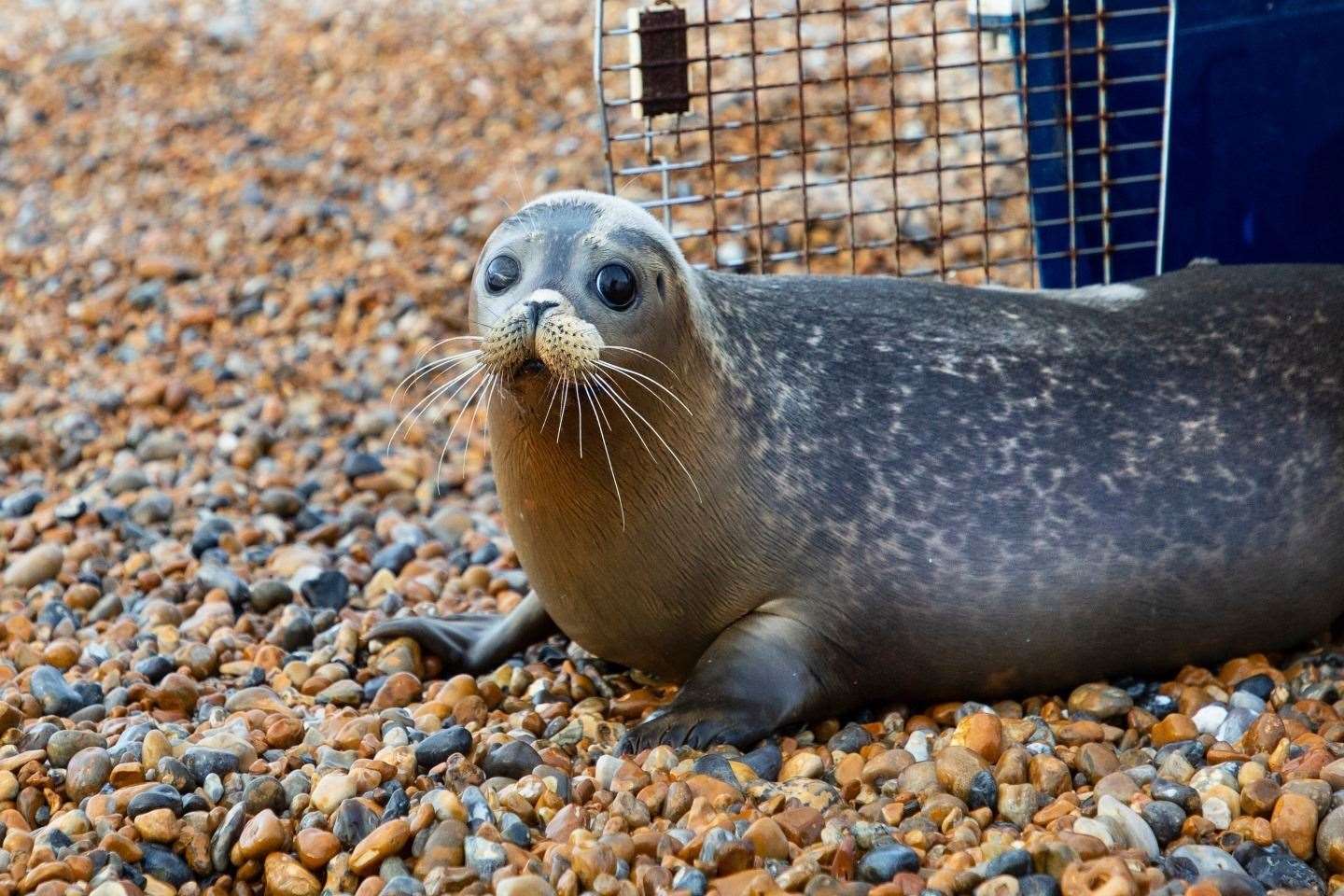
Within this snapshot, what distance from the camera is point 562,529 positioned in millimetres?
4305

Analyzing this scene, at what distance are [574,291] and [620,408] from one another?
0.34 m

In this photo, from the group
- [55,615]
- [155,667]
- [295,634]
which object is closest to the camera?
[155,667]

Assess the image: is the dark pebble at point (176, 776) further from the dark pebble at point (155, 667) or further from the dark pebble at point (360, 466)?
the dark pebble at point (360, 466)

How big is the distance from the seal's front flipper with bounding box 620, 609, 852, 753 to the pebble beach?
94mm

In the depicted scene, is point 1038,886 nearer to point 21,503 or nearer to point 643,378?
point 643,378

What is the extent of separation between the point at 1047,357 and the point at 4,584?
11.3ft

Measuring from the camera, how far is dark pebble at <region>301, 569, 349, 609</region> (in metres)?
5.26

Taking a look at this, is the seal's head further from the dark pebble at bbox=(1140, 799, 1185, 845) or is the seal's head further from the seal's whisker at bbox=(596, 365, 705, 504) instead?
the dark pebble at bbox=(1140, 799, 1185, 845)

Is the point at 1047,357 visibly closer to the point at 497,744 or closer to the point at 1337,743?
the point at 1337,743

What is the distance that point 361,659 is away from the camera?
4.81 metres

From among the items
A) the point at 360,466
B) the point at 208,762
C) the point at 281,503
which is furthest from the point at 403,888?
the point at 360,466

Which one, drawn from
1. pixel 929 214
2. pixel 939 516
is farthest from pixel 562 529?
pixel 929 214

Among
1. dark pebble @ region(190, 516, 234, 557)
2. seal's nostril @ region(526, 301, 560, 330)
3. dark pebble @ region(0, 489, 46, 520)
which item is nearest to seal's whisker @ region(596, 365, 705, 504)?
seal's nostril @ region(526, 301, 560, 330)

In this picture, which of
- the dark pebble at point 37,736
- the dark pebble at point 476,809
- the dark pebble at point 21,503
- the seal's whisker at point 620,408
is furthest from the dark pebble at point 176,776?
the dark pebble at point 21,503
